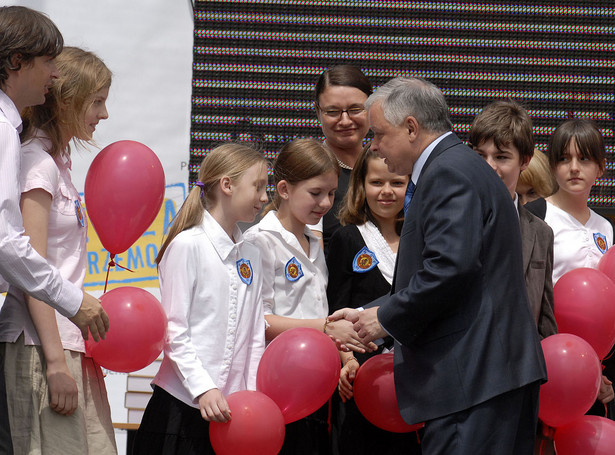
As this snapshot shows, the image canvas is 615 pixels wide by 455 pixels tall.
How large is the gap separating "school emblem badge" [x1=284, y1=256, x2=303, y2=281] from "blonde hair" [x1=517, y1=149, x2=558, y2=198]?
45.2 inches

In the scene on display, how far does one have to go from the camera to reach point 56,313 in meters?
2.03

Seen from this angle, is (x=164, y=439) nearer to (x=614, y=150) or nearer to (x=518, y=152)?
(x=518, y=152)

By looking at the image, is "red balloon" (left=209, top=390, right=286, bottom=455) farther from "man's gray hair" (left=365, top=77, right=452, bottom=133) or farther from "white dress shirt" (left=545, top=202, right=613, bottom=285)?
"white dress shirt" (left=545, top=202, right=613, bottom=285)

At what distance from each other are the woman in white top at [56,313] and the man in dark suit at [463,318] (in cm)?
76

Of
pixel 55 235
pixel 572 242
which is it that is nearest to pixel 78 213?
pixel 55 235

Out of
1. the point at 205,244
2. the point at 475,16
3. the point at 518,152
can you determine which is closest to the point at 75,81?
the point at 205,244

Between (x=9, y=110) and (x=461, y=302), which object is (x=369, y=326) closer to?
(x=461, y=302)

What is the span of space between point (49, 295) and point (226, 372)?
23.7 inches

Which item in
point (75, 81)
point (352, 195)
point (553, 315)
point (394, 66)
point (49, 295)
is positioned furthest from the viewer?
point (394, 66)

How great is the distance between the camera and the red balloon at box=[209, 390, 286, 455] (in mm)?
2051

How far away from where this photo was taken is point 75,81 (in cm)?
208

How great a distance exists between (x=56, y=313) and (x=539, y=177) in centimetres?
197

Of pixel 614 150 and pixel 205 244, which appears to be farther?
pixel 614 150

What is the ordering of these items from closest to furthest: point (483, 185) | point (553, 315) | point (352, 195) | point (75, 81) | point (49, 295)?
1. point (49, 295)
2. point (483, 185)
3. point (75, 81)
4. point (553, 315)
5. point (352, 195)
